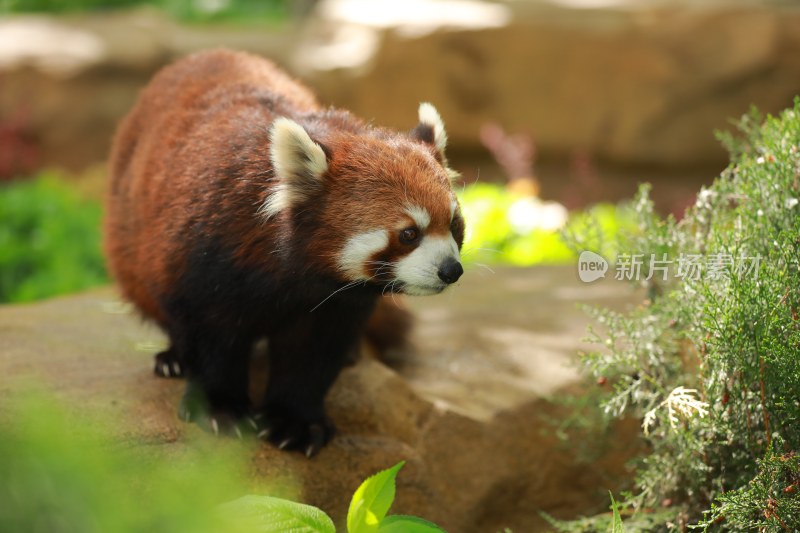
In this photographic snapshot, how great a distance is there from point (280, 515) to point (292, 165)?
4.62 feet

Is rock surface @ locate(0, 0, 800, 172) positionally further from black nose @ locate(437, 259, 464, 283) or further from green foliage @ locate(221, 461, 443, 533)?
green foliage @ locate(221, 461, 443, 533)

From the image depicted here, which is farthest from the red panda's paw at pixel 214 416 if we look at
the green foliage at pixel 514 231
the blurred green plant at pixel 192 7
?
the blurred green plant at pixel 192 7

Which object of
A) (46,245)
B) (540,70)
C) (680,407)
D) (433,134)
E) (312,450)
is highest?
(540,70)

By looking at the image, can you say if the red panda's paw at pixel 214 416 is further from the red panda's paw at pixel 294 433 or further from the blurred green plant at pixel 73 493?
the blurred green plant at pixel 73 493

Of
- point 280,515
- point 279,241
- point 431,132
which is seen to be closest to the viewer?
point 280,515

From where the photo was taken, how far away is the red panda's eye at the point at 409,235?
361cm

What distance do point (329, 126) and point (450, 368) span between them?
1773 mm

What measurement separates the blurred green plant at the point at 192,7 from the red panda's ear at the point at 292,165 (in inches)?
426

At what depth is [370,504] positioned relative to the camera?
2.96 meters

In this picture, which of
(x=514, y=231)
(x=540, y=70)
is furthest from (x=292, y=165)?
(x=540, y=70)

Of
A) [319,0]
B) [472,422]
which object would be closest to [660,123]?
[319,0]

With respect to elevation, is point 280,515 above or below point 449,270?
below

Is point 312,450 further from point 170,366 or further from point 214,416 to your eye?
point 170,366

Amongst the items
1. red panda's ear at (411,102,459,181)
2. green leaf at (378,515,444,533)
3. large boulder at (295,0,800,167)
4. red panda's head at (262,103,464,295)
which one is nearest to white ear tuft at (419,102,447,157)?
red panda's ear at (411,102,459,181)
